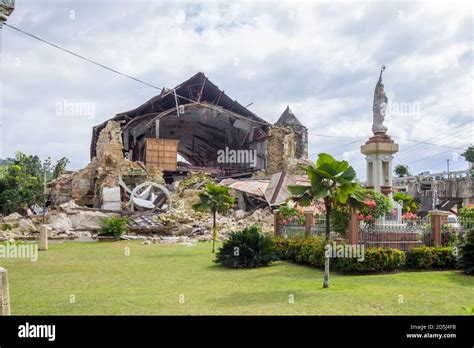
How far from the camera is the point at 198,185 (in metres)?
36.8

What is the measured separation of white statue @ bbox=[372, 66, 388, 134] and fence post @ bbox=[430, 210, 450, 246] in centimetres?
345

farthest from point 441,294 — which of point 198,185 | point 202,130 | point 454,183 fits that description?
point 202,130

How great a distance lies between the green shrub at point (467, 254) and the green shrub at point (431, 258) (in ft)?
2.20

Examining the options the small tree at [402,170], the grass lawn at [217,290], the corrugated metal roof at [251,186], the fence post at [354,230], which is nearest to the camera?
the grass lawn at [217,290]

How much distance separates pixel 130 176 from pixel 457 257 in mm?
26385

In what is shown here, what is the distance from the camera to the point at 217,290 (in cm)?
1068

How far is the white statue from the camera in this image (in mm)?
16234

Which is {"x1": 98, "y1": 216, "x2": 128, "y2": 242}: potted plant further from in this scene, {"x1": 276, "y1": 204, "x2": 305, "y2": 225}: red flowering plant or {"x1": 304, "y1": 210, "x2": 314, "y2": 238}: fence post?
{"x1": 304, "y1": 210, "x2": 314, "y2": 238}: fence post

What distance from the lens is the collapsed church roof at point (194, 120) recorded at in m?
38.6

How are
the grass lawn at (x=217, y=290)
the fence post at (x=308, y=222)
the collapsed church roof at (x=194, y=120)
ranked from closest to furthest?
the grass lawn at (x=217, y=290), the fence post at (x=308, y=222), the collapsed church roof at (x=194, y=120)

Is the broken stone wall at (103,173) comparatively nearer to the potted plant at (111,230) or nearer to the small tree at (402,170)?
the potted plant at (111,230)

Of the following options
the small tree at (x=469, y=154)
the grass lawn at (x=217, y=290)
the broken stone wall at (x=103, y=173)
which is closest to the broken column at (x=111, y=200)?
the broken stone wall at (x=103, y=173)

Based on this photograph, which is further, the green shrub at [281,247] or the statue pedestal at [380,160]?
the green shrub at [281,247]

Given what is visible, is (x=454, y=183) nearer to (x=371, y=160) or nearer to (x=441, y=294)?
(x=371, y=160)
